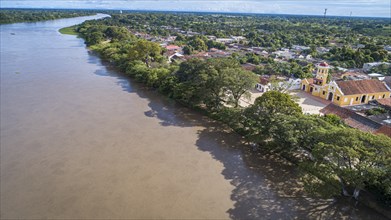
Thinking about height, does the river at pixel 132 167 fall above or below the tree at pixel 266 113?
below

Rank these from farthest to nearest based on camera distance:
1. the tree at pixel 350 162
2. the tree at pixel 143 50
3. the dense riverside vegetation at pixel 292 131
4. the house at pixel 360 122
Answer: the tree at pixel 143 50 → the house at pixel 360 122 → the dense riverside vegetation at pixel 292 131 → the tree at pixel 350 162

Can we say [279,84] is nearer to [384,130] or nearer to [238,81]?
[238,81]

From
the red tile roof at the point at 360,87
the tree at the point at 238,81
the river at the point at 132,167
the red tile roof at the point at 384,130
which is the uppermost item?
the tree at the point at 238,81

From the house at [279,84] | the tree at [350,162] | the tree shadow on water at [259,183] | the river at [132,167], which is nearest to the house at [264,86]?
the house at [279,84]

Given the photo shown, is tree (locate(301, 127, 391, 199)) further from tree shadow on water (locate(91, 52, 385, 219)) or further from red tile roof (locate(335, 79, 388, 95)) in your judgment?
red tile roof (locate(335, 79, 388, 95))

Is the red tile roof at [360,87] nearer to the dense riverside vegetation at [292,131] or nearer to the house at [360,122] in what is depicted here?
the house at [360,122]

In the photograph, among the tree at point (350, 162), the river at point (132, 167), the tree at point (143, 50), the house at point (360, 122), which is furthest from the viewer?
the tree at point (143, 50)

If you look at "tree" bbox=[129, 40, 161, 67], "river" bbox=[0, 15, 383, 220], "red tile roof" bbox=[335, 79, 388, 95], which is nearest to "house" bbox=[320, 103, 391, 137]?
"red tile roof" bbox=[335, 79, 388, 95]

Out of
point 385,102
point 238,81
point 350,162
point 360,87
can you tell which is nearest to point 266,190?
point 350,162
